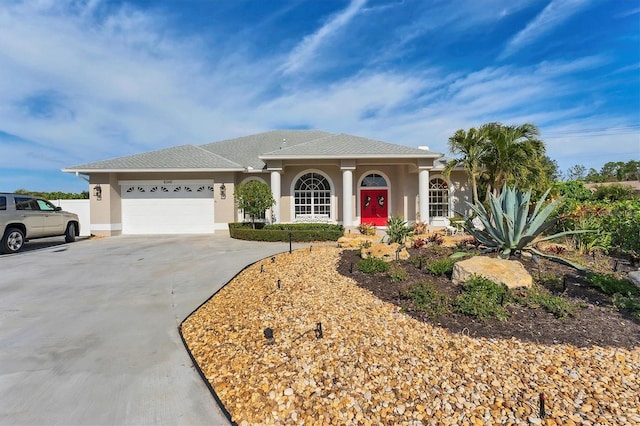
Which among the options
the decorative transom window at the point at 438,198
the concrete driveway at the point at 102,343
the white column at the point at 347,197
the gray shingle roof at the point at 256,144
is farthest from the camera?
the gray shingle roof at the point at 256,144

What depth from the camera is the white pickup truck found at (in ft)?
30.5

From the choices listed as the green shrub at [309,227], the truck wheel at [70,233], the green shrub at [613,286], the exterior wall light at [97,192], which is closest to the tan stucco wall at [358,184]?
the green shrub at [309,227]

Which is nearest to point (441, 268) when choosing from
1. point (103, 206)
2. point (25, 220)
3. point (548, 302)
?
point (548, 302)

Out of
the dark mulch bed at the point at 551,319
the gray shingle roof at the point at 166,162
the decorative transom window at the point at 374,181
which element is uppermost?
the gray shingle roof at the point at 166,162

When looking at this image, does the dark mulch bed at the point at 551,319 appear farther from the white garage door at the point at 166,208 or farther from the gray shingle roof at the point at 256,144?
the gray shingle roof at the point at 256,144

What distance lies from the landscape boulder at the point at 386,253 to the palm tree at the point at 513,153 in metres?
8.74

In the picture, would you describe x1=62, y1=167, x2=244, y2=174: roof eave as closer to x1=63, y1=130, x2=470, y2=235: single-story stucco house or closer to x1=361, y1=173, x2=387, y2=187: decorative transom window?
x1=63, y1=130, x2=470, y2=235: single-story stucco house

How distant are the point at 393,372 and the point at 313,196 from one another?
12463mm

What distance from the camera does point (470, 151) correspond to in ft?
44.5

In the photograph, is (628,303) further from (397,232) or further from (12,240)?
(12,240)

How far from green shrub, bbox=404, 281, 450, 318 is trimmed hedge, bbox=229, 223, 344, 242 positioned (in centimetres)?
691

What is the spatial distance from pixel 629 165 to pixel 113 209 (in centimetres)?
7042

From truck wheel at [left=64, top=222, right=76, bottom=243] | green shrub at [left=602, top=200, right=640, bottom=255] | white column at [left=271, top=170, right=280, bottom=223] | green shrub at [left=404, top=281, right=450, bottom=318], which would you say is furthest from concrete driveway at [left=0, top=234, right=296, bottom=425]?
A: green shrub at [left=602, top=200, right=640, bottom=255]

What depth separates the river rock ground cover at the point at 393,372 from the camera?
2291 mm
